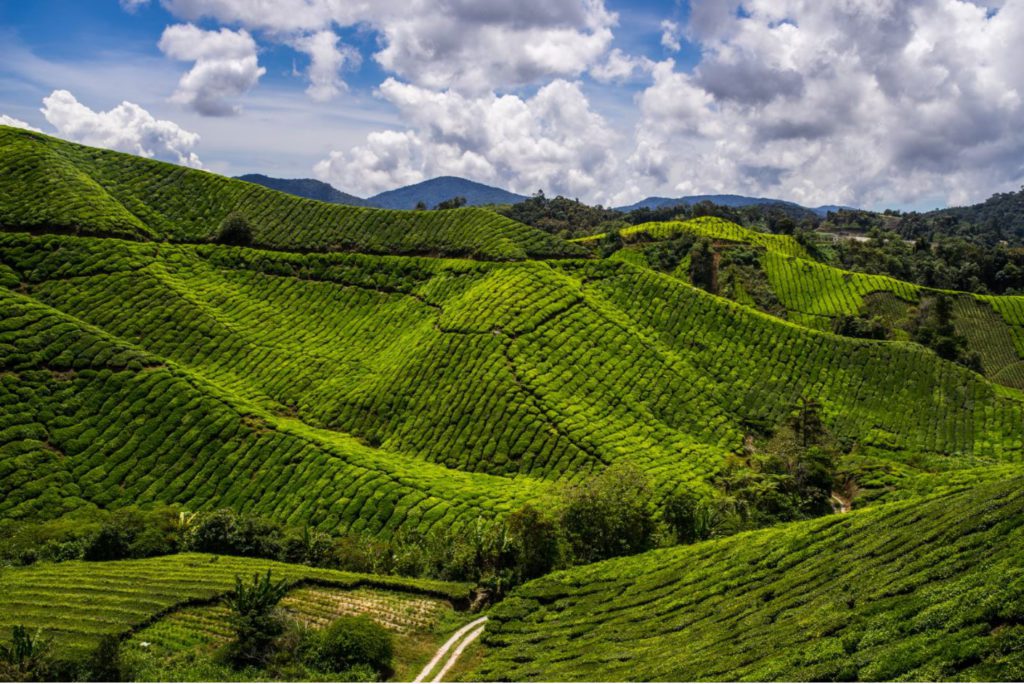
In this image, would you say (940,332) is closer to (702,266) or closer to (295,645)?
(702,266)

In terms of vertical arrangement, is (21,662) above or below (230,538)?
above

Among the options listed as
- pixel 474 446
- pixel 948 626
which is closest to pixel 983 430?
pixel 474 446

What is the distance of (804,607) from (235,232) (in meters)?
111

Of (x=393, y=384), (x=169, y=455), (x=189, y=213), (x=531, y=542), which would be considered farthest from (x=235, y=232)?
(x=531, y=542)

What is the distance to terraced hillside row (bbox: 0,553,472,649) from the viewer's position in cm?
3359

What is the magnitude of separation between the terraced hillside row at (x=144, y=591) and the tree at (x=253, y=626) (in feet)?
20.4

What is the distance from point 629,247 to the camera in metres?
171

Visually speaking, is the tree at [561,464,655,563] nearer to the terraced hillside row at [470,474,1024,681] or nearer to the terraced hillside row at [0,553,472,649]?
the terraced hillside row at [470,474,1024,681]

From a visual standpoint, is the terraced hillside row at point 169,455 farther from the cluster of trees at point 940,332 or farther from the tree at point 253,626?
the cluster of trees at point 940,332

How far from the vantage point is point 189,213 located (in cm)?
11969

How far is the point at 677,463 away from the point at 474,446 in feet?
74.1

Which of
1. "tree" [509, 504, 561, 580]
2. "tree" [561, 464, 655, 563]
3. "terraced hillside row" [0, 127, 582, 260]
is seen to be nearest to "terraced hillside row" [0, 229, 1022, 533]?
"terraced hillside row" [0, 127, 582, 260]

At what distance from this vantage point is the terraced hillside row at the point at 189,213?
345ft

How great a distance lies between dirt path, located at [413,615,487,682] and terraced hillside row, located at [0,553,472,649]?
2850 mm
